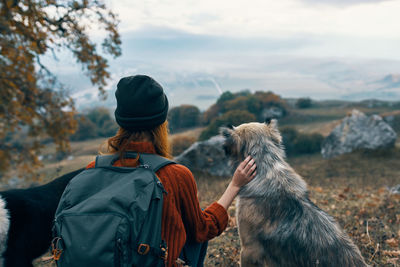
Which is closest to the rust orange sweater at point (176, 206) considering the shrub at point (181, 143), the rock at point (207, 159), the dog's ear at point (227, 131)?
the dog's ear at point (227, 131)

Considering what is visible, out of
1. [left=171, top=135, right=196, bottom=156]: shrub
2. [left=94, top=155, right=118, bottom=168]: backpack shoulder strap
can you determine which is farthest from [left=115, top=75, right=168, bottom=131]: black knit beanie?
[left=171, top=135, right=196, bottom=156]: shrub

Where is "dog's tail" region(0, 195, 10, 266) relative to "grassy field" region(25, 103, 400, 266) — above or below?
above

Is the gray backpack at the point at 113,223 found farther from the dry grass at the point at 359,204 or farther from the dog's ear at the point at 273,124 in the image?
the dry grass at the point at 359,204

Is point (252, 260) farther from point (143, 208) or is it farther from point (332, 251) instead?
point (143, 208)

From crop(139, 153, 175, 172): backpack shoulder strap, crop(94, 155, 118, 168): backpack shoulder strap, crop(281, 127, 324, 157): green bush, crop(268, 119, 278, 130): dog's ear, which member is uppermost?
crop(268, 119, 278, 130): dog's ear

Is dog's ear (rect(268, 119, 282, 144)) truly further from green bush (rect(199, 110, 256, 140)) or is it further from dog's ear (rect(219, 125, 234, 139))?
green bush (rect(199, 110, 256, 140))

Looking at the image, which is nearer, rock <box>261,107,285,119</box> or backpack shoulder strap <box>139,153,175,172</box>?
backpack shoulder strap <box>139,153,175,172</box>

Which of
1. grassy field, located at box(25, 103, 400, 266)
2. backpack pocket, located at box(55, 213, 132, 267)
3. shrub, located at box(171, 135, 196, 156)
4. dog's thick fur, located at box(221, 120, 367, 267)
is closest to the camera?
backpack pocket, located at box(55, 213, 132, 267)

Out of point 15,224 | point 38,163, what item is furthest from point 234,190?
point 38,163

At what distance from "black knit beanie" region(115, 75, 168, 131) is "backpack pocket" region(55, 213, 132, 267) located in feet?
2.53

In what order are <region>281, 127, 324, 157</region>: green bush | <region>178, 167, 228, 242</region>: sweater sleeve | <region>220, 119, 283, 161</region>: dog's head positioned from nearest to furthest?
1. <region>178, 167, 228, 242</region>: sweater sleeve
2. <region>220, 119, 283, 161</region>: dog's head
3. <region>281, 127, 324, 157</region>: green bush

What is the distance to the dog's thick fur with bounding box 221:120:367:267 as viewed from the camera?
300cm

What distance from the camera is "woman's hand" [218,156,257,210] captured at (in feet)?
9.87

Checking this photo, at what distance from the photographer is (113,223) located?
2.13 metres
